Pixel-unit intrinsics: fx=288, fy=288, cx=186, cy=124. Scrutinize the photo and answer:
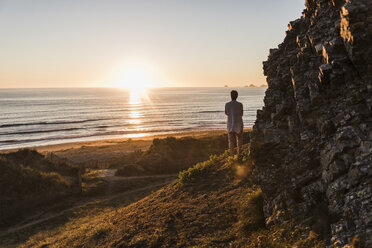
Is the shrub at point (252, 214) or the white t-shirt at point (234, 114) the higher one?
the white t-shirt at point (234, 114)

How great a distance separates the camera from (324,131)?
6207 mm

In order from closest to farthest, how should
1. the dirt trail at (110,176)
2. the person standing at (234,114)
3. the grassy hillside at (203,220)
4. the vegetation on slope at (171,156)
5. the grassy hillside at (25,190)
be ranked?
the grassy hillside at (203,220)
the person standing at (234,114)
the grassy hillside at (25,190)
the dirt trail at (110,176)
the vegetation on slope at (171,156)

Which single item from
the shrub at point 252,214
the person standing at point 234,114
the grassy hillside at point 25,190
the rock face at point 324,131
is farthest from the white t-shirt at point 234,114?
the grassy hillside at point 25,190

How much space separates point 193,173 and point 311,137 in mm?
5737

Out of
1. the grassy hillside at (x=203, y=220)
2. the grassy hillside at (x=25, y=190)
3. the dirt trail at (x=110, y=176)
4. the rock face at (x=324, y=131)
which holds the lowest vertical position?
the dirt trail at (x=110, y=176)

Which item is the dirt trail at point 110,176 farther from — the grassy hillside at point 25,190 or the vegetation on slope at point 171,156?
the grassy hillside at point 25,190

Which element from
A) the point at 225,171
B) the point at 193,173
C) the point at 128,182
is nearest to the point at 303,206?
the point at 225,171

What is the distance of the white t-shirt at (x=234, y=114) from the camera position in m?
10.9

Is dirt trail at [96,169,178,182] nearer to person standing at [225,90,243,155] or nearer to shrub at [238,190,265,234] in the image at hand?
person standing at [225,90,243,155]

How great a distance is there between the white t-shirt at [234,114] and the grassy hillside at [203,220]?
3.93ft

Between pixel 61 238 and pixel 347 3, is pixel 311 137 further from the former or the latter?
pixel 61 238

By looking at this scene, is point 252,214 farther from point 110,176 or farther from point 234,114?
point 110,176

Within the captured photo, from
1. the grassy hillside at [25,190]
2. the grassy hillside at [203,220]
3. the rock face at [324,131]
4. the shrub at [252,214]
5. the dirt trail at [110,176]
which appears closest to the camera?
the rock face at [324,131]

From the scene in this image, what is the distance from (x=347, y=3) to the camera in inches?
243
